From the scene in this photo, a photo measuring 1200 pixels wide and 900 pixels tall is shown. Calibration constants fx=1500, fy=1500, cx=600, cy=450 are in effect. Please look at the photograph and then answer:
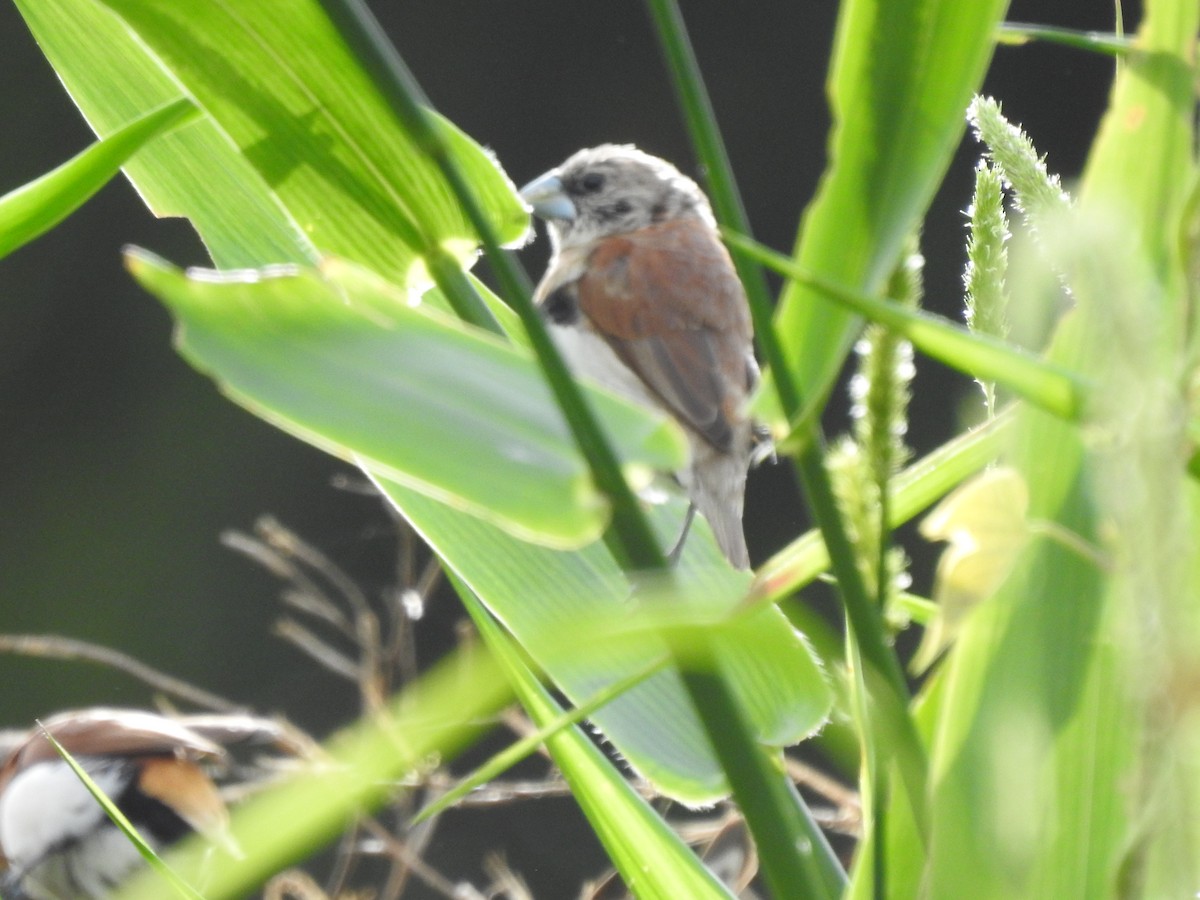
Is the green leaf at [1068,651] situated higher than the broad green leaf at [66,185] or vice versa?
the broad green leaf at [66,185]

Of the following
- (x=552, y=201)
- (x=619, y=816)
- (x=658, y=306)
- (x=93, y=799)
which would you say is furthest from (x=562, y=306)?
(x=619, y=816)

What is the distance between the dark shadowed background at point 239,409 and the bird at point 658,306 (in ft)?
1.96

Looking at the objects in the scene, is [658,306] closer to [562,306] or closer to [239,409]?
[562,306]

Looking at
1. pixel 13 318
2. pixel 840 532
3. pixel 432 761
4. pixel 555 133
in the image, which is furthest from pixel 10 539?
pixel 840 532

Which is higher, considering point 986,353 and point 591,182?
point 986,353

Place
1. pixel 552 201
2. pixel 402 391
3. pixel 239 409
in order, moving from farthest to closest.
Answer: pixel 239 409 < pixel 552 201 < pixel 402 391

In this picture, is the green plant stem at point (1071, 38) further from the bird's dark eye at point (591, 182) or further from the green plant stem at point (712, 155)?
the bird's dark eye at point (591, 182)

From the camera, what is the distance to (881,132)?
1.00 ft

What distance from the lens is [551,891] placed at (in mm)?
2084

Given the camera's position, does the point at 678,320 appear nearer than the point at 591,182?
Yes

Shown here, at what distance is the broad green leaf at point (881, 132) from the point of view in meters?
0.30

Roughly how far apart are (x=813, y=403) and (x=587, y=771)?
0.18 meters

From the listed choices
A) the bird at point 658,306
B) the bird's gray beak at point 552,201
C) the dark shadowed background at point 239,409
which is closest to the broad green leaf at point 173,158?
the bird at point 658,306

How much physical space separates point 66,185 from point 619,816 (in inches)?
8.7
